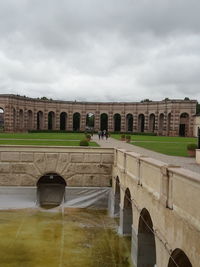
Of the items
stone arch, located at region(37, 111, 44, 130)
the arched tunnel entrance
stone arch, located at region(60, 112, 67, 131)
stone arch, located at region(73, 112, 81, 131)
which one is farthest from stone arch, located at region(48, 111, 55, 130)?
the arched tunnel entrance

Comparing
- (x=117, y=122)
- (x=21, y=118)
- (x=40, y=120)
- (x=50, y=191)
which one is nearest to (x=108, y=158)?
(x=50, y=191)

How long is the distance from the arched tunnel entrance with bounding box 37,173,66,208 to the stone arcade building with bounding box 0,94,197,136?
42147 millimetres

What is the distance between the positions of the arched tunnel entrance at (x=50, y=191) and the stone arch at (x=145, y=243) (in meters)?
10.0

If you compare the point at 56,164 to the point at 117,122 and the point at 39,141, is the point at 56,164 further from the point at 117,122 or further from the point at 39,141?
the point at 117,122

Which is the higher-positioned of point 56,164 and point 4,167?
point 56,164

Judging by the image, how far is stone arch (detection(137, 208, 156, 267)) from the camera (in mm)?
11545

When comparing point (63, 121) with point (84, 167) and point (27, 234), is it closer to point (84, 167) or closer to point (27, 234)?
point (84, 167)

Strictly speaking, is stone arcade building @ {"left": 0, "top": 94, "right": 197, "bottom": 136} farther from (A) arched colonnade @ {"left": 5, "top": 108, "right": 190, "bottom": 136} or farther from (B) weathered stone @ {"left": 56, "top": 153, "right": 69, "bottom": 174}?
(B) weathered stone @ {"left": 56, "top": 153, "right": 69, "bottom": 174}

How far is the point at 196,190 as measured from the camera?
6.20 metres

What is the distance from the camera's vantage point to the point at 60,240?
47.9 ft

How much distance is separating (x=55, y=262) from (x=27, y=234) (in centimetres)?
340

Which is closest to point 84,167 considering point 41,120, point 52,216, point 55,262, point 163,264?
point 52,216

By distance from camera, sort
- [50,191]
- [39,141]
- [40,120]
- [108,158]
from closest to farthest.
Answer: [108,158]
[50,191]
[39,141]
[40,120]

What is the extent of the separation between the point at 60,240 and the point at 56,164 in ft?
21.2
